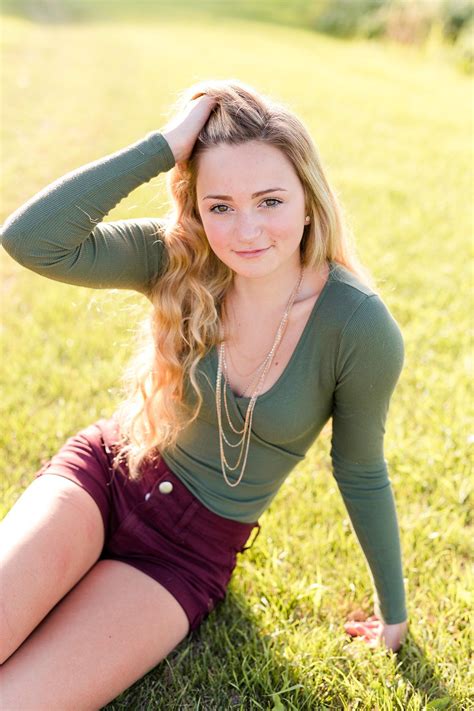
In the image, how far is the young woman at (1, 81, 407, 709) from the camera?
2.15 m

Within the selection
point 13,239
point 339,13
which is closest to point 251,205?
point 13,239

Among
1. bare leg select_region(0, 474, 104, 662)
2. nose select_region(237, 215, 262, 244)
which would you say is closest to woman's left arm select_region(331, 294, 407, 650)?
nose select_region(237, 215, 262, 244)

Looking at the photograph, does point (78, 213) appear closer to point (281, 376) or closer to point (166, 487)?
point (281, 376)

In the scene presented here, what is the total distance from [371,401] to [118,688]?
105 centimetres

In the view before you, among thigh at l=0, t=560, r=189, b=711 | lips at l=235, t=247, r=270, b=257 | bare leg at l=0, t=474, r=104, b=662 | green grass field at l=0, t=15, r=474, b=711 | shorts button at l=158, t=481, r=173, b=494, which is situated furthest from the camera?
shorts button at l=158, t=481, r=173, b=494

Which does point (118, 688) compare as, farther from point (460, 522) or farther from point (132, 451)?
point (460, 522)

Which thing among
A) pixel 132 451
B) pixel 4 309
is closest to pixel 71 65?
pixel 4 309

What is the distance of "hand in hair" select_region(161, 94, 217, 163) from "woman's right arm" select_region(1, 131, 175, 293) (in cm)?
2

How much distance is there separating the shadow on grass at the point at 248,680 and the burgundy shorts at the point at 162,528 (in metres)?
0.12

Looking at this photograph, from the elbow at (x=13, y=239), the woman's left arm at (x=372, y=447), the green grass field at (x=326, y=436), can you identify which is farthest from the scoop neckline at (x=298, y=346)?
the elbow at (x=13, y=239)

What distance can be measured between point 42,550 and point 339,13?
66.2 feet

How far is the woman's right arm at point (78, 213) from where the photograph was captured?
220 cm

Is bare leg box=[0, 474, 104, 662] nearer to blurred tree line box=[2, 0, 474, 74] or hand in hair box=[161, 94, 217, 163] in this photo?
hand in hair box=[161, 94, 217, 163]

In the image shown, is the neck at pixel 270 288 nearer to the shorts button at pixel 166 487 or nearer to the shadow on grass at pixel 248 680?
the shorts button at pixel 166 487
